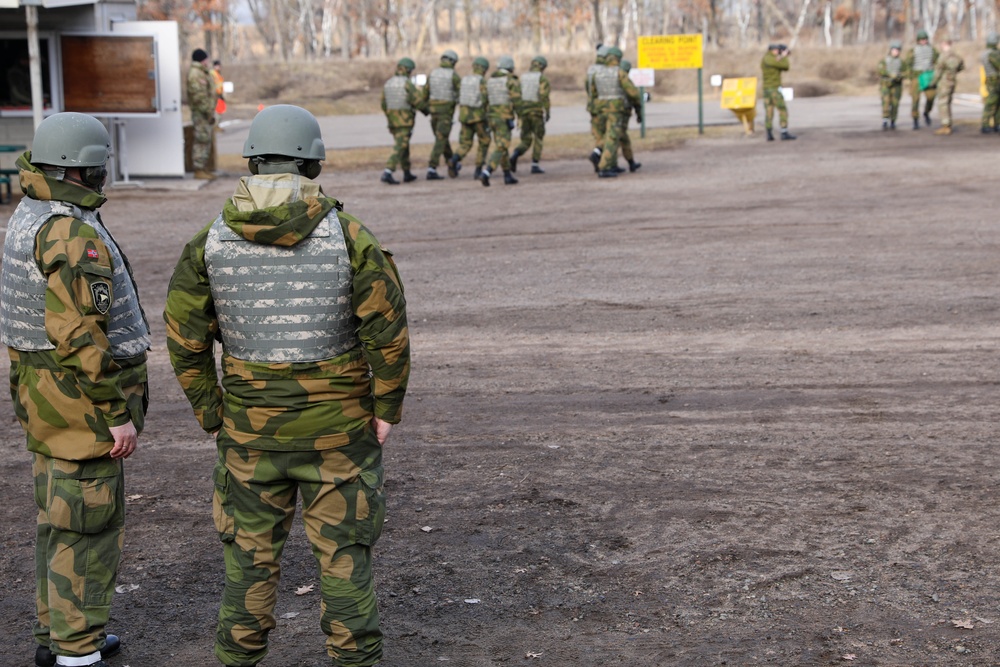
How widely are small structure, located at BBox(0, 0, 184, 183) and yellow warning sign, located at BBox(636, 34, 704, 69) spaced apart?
10303 millimetres

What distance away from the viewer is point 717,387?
25.4ft

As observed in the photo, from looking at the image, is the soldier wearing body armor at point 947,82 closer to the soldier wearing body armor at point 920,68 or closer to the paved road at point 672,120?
the soldier wearing body armor at point 920,68

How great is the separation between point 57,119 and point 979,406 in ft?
18.1

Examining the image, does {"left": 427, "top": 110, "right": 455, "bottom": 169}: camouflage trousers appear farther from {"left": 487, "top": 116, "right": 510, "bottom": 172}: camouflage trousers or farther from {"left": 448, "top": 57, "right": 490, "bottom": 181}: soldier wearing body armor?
{"left": 487, "top": 116, "right": 510, "bottom": 172}: camouflage trousers

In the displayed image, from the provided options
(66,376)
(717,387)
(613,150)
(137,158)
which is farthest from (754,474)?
(137,158)

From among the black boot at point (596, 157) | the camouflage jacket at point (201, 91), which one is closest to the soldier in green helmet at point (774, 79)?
the black boot at point (596, 157)

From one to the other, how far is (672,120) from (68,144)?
28663 mm


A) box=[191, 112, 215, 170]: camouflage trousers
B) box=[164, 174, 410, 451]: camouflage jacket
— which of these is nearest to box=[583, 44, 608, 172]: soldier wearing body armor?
box=[191, 112, 215, 170]: camouflage trousers

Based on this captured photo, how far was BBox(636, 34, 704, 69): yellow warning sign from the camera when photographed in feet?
82.1

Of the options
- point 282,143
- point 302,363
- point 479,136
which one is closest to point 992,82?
point 479,136

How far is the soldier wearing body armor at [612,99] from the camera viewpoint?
18203 millimetres

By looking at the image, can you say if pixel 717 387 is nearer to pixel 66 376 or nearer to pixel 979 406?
pixel 979 406

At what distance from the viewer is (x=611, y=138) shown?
59.9 feet

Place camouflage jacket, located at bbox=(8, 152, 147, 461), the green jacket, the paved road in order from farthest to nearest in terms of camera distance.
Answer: the paved road → the green jacket → camouflage jacket, located at bbox=(8, 152, 147, 461)
